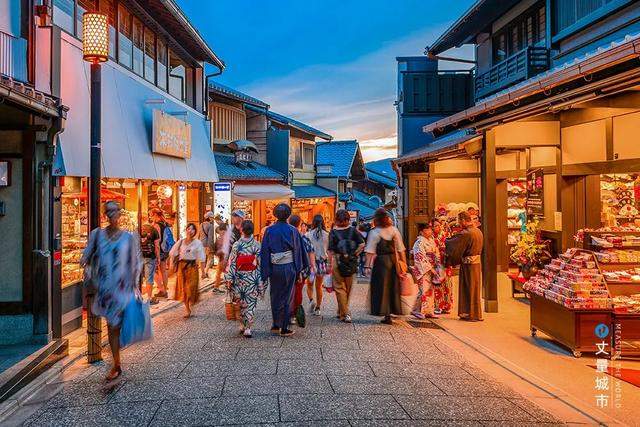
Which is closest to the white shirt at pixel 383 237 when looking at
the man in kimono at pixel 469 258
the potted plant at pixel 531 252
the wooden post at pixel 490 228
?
the man in kimono at pixel 469 258

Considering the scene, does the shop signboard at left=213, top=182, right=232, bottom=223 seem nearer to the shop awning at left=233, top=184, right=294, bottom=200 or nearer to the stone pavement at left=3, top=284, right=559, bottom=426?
the shop awning at left=233, top=184, right=294, bottom=200

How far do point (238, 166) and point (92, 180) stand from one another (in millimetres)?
18048

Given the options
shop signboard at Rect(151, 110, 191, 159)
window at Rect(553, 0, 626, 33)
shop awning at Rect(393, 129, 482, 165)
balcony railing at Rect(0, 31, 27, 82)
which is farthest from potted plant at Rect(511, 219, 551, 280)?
balcony railing at Rect(0, 31, 27, 82)

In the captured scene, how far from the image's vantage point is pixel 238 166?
25.3 meters

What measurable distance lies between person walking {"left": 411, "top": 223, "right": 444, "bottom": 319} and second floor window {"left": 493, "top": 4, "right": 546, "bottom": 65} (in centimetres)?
812

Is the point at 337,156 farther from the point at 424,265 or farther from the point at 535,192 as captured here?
the point at 424,265

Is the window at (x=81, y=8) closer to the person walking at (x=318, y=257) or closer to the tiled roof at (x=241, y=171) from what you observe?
the person walking at (x=318, y=257)

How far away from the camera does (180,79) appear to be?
1911 cm

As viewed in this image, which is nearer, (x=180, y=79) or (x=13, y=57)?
(x=13, y=57)

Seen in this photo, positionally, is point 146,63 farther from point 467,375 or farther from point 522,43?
point 467,375

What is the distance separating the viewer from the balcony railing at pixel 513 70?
46.1 feet

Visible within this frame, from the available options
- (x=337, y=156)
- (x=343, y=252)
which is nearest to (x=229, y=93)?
(x=337, y=156)

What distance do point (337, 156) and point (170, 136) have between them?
73.9 feet

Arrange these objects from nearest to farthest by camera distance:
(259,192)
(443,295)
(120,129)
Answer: (443,295)
(120,129)
(259,192)
